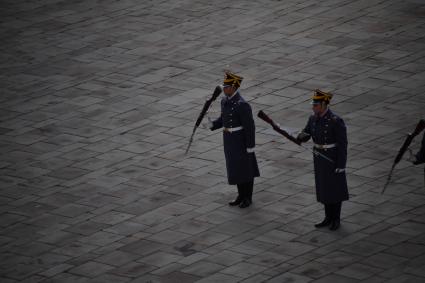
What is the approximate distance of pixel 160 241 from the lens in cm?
1290

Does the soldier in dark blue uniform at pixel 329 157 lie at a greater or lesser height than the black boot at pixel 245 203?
greater

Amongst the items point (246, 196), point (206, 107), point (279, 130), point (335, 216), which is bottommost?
point (335, 216)

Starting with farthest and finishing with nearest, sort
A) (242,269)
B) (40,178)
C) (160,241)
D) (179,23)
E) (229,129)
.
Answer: (179,23)
(40,178)
(229,129)
(160,241)
(242,269)

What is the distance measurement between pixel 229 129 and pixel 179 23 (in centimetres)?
816

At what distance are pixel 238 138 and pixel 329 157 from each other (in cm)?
144

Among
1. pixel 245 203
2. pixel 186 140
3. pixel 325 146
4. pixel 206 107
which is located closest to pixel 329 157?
pixel 325 146

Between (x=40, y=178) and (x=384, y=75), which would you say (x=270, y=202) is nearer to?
(x=40, y=178)

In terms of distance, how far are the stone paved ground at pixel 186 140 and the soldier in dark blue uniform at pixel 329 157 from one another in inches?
13.1

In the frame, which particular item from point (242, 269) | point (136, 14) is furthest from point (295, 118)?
point (136, 14)

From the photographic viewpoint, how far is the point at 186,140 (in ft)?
52.6

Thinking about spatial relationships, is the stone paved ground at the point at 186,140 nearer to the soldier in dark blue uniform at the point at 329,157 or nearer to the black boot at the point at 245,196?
the black boot at the point at 245,196

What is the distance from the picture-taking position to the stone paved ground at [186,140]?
40.8 feet

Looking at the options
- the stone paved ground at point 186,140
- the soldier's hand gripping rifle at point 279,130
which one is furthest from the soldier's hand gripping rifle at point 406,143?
the soldier's hand gripping rifle at point 279,130

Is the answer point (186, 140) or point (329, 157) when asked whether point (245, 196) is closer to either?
point (329, 157)
